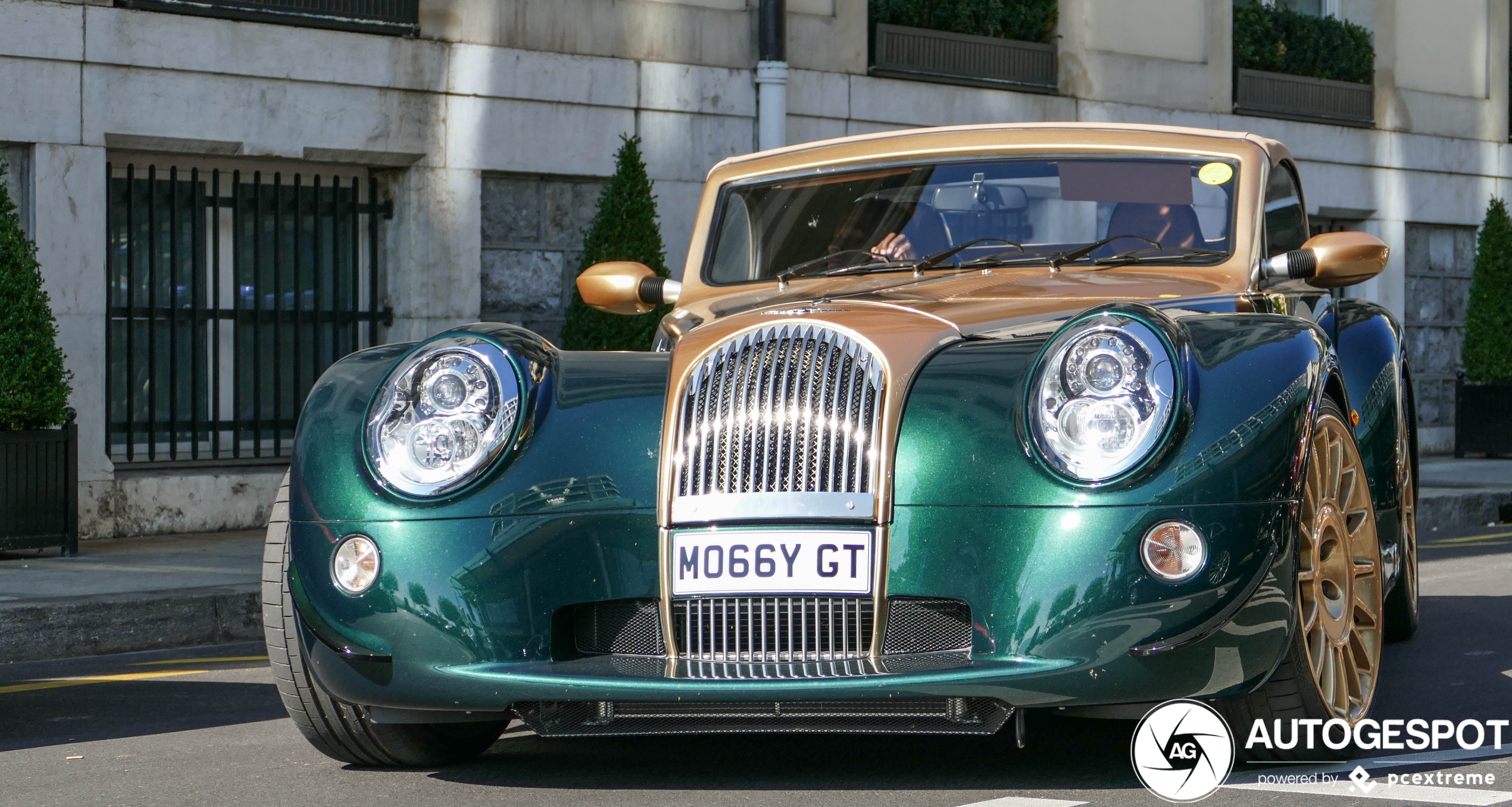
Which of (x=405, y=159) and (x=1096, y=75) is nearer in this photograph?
(x=405, y=159)

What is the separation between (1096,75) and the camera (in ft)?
55.4

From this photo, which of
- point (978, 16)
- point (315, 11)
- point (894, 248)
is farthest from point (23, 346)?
point (978, 16)

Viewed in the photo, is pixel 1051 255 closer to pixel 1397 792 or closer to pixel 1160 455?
pixel 1160 455

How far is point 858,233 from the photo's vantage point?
5613mm

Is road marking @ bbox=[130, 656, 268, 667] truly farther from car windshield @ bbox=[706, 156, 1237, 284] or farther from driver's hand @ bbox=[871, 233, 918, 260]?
driver's hand @ bbox=[871, 233, 918, 260]

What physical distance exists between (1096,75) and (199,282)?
8334mm

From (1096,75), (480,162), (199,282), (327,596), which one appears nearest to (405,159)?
(480,162)

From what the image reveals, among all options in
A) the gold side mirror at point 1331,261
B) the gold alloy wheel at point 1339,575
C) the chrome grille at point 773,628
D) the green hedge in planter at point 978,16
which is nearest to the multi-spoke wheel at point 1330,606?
the gold alloy wheel at point 1339,575

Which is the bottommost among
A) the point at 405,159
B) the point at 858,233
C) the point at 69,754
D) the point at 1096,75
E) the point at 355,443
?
the point at 69,754

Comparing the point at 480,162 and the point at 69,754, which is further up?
the point at 480,162

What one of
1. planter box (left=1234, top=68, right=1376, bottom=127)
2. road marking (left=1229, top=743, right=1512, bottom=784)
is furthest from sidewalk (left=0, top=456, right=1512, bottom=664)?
planter box (left=1234, top=68, right=1376, bottom=127)

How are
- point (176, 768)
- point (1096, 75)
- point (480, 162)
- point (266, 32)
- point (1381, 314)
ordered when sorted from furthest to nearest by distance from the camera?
1. point (1096, 75)
2. point (480, 162)
3. point (266, 32)
4. point (1381, 314)
5. point (176, 768)

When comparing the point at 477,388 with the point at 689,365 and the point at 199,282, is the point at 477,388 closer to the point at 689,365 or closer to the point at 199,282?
the point at 689,365

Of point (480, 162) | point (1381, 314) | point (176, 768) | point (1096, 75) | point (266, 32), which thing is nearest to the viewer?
point (176, 768)
